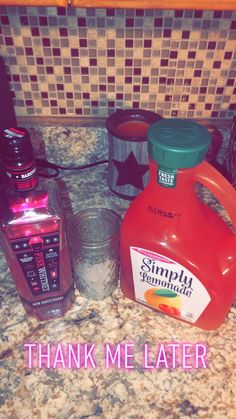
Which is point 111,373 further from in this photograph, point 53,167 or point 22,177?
point 53,167

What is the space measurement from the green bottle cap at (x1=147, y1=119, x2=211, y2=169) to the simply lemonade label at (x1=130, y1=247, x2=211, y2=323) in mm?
173

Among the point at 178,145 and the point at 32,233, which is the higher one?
the point at 178,145

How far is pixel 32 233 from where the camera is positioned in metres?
0.64

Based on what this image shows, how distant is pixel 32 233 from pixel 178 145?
263mm

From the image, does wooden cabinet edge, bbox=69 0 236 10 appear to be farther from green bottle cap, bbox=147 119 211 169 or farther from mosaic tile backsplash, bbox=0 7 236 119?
mosaic tile backsplash, bbox=0 7 236 119

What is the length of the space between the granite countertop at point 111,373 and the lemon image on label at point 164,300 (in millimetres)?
21

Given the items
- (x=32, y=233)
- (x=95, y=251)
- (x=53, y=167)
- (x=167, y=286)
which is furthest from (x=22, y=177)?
(x=53, y=167)

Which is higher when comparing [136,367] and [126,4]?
[126,4]

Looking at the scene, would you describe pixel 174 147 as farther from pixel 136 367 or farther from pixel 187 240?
pixel 136 367

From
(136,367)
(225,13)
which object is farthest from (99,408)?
(225,13)

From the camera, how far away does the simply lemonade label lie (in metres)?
0.67

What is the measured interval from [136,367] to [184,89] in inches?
23.3

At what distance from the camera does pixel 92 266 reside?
74 cm

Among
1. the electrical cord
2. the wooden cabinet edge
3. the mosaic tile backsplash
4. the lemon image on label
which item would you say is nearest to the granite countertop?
the lemon image on label
